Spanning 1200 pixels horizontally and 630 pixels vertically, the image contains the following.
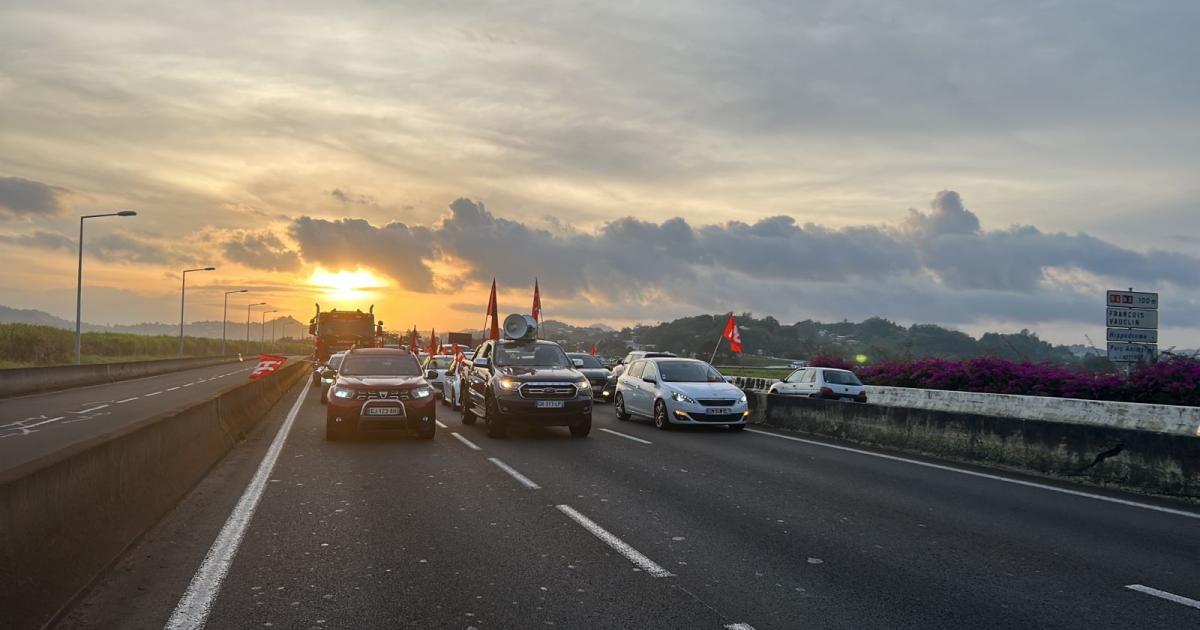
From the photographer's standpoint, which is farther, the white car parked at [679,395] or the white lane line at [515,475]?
the white car parked at [679,395]

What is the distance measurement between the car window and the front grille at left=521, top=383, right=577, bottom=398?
14.8 feet

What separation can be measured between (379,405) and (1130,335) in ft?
66.5

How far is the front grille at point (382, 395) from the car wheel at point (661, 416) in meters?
5.76

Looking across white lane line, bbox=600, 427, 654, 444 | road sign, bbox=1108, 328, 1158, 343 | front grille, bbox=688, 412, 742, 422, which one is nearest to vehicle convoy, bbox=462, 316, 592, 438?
white lane line, bbox=600, 427, 654, 444

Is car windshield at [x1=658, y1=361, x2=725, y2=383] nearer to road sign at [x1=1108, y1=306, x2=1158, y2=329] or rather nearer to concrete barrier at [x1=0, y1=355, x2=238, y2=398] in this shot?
road sign at [x1=1108, y1=306, x2=1158, y2=329]

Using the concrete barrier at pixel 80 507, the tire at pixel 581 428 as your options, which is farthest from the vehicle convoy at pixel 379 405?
the concrete barrier at pixel 80 507

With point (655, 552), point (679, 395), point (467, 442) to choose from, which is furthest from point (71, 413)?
point (655, 552)

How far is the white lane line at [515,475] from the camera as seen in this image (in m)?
10.2

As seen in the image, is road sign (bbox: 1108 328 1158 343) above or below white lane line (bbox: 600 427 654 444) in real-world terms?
above

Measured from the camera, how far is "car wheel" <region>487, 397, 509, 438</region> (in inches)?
626

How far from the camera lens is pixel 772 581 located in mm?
5973

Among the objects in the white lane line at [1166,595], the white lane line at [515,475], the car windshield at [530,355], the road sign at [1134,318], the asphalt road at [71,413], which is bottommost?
the asphalt road at [71,413]

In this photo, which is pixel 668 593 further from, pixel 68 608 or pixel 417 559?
pixel 68 608

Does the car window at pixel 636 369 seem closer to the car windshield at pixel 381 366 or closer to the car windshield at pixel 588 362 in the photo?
the car windshield at pixel 381 366
